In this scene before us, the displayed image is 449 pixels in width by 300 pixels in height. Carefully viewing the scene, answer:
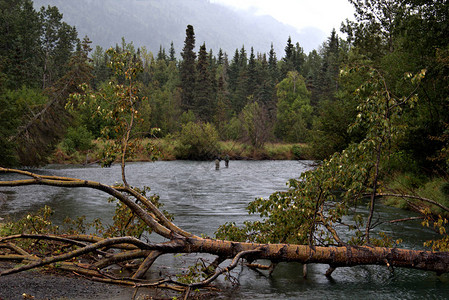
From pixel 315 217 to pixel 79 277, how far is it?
4501 millimetres

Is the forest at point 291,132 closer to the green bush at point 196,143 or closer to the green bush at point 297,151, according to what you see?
the green bush at point 196,143

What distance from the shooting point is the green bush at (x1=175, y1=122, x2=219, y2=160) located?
52875 millimetres

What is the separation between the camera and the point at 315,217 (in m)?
8.45

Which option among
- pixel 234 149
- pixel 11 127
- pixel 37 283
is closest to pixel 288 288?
pixel 37 283

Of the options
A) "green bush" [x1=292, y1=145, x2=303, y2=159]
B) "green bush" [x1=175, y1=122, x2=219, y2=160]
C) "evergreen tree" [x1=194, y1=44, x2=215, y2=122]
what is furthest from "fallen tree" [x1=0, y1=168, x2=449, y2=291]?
"evergreen tree" [x1=194, y1=44, x2=215, y2=122]

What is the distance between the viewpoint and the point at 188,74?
8162cm

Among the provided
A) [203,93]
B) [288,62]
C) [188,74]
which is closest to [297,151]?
[203,93]

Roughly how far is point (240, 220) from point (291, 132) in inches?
2370

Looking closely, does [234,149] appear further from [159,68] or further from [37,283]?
[159,68]

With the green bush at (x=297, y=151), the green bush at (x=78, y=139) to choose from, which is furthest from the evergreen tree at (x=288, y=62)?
the green bush at (x=78, y=139)

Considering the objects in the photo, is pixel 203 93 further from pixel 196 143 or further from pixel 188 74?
pixel 196 143

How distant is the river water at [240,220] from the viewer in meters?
8.18

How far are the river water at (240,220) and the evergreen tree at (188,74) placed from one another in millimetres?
47693

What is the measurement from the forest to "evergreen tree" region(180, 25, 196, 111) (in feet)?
0.77
